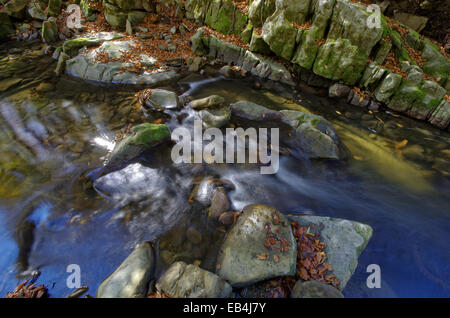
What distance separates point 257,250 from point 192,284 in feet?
3.84

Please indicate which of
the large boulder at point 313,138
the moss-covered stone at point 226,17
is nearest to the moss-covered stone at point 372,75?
the large boulder at point 313,138

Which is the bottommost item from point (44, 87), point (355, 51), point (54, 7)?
point (44, 87)

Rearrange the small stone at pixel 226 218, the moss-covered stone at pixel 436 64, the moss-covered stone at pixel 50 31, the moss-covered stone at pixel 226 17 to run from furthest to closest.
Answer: the moss-covered stone at pixel 50 31 → the moss-covered stone at pixel 226 17 → the moss-covered stone at pixel 436 64 → the small stone at pixel 226 218

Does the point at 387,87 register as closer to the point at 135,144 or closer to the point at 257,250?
the point at 257,250

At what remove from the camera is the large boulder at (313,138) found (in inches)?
251

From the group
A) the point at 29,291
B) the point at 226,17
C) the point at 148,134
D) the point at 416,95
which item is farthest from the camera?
the point at 226,17

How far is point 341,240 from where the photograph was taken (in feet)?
12.7

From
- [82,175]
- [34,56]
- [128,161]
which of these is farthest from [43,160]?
[34,56]

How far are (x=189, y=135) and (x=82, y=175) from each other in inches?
125

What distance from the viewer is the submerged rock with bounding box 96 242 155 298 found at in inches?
121

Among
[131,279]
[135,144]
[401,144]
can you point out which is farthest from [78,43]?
[401,144]

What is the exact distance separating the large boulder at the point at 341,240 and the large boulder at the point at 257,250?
0.67 meters

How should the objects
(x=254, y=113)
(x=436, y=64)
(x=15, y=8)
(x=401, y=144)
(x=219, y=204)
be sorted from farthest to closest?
(x=15, y=8), (x=436, y=64), (x=254, y=113), (x=401, y=144), (x=219, y=204)

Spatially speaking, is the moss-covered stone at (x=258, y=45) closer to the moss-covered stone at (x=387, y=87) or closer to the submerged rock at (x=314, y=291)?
the moss-covered stone at (x=387, y=87)
